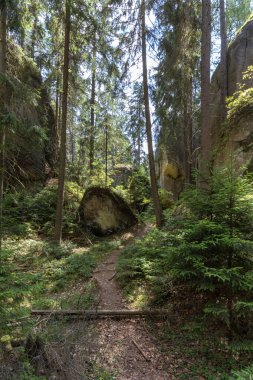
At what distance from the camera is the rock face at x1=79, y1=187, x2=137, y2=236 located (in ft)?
42.6

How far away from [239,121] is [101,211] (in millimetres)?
7371

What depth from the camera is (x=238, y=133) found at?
9.18 metres

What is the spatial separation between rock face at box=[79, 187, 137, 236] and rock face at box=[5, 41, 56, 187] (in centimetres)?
320

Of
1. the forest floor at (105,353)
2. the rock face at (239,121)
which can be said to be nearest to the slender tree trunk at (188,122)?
the rock face at (239,121)

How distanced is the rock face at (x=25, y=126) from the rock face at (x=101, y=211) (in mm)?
3203

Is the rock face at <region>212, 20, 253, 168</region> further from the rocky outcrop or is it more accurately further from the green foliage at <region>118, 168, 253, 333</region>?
the rocky outcrop

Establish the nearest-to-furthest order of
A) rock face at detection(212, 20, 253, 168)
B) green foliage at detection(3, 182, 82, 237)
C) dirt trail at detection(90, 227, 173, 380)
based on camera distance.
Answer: dirt trail at detection(90, 227, 173, 380)
rock face at detection(212, 20, 253, 168)
green foliage at detection(3, 182, 82, 237)

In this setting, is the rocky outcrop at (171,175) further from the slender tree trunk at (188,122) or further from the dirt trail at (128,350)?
the dirt trail at (128,350)

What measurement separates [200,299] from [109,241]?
709 cm

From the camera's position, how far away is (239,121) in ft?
29.9

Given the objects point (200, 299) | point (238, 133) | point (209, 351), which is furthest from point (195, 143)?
point (209, 351)

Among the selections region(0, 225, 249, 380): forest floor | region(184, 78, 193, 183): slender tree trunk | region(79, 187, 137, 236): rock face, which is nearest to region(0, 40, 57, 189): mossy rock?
region(79, 187, 137, 236): rock face

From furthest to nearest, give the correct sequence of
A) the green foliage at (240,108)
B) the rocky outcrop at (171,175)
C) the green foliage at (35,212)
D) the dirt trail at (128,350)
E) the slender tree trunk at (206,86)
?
the rocky outcrop at (171,175)
the green foliage at (35,212)
the green foliage at (240,108)
the slender tree trunk at (206,86)
the dirt trail at (128,350)

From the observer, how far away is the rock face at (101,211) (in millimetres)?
12977
